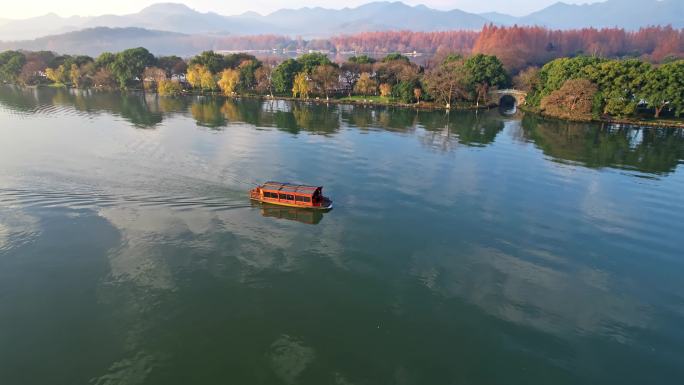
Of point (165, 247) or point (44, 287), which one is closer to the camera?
point (44, 287)

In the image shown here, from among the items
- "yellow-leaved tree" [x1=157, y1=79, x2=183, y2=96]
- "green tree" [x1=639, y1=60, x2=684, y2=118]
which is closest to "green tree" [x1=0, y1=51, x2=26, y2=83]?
"yellow-leaved tree" [x1=157, y1=79, x2=183, y2=96]

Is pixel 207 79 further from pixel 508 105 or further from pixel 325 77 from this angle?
pixel 508 105

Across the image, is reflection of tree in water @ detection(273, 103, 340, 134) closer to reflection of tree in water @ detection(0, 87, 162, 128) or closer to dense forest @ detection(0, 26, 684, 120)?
dense forest @ detection(0, 26, 684, 120)

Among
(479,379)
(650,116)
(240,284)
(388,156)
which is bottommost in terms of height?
(479,379)

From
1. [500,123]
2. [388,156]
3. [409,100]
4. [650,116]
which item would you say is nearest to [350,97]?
[409,100]

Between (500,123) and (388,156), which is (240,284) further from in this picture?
(500,123)

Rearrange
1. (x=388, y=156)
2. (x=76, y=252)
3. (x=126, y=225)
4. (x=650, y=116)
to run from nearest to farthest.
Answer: (x=76, y=252), (x=126, y=225), (x=388, y=156), (x=650, y=116)

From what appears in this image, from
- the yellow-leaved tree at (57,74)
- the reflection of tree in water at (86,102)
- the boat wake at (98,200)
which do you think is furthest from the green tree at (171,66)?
the boat wake at (98,200)
